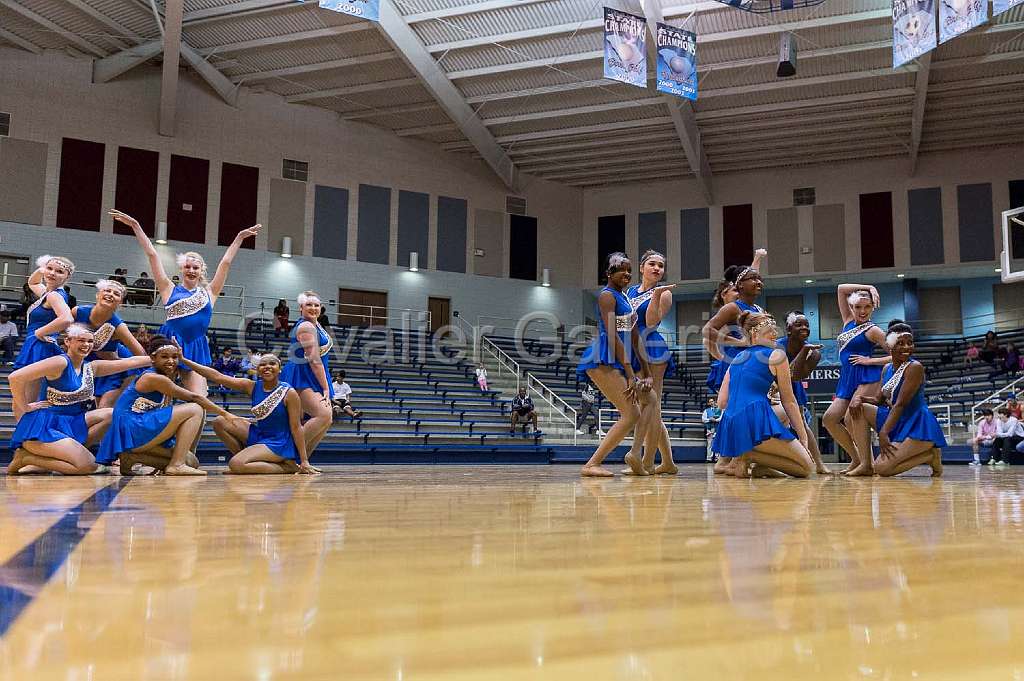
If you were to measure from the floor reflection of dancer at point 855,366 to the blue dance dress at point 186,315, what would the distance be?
4.58 meters

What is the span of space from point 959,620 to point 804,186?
911 inches

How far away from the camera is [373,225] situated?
69.1ft

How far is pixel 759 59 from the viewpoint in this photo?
1673 cm

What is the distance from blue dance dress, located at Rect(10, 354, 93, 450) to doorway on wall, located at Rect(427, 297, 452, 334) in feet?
54.4

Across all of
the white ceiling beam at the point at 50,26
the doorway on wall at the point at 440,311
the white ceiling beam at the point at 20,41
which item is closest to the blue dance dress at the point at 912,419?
the doorway on wall at the point at 440,311

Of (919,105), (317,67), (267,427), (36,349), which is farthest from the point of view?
(317,67)

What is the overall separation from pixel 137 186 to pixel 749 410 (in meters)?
17.2

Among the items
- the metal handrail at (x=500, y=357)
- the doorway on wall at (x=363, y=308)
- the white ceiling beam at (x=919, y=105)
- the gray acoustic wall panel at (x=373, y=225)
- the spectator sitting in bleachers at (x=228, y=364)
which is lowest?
the spectator sitting in bleachers at (x=228, y=364)

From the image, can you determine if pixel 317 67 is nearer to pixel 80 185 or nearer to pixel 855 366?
pixel 80 185

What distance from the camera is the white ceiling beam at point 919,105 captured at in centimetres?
1592

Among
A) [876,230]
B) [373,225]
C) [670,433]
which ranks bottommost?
[670,433]

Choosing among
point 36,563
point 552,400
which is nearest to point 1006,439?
point 552,400

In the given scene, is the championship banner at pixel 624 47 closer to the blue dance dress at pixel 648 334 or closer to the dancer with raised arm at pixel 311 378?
the blue dance dress at pixel 648 334

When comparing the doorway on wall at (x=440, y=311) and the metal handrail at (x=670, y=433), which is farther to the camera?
the doorway on wall at (x=440, y=311)
